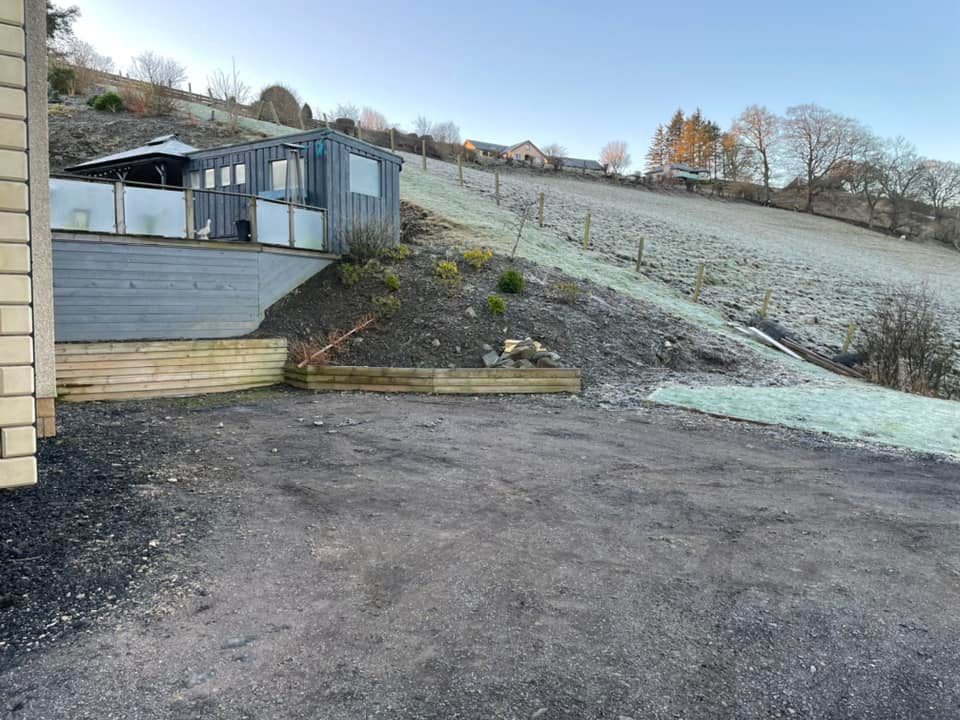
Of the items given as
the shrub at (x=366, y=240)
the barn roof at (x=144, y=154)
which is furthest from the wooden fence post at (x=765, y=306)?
the barn roof at (x=144, y=154)

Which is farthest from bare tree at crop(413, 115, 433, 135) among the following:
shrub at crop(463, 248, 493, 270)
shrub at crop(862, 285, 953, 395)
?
shrub at crop(862, 285, 953, 395)

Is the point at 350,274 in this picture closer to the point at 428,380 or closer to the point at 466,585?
the point at 428,380

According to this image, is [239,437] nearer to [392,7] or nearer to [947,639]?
[947,639]

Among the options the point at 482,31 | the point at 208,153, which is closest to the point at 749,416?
the point at 208,153

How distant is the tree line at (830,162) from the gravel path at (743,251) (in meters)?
7.54

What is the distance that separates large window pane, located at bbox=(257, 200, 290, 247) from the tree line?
1628 inches

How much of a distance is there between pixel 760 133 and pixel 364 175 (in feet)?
149

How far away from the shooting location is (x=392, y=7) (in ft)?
49.8

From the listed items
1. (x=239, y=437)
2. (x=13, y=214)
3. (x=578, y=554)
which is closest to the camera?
(x=13, y=214)

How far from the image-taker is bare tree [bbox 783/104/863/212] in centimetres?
4362

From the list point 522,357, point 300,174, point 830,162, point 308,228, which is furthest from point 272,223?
point 830,162

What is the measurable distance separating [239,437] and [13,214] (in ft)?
10.7

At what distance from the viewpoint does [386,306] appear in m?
9.85

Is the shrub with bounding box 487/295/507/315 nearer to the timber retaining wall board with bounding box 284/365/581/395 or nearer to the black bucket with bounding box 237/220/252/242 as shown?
the timber retaining wall board with bounding box 284/365/581/395
